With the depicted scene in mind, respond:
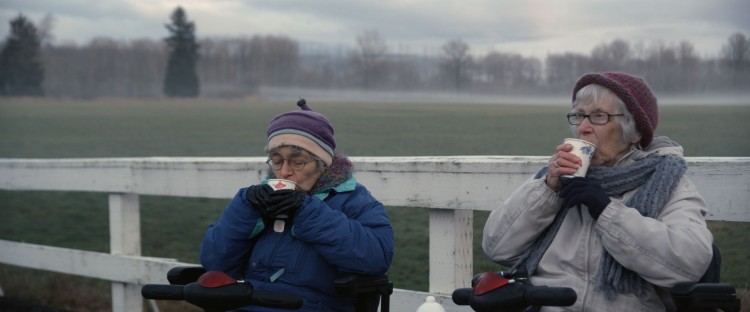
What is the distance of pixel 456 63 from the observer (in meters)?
10.3

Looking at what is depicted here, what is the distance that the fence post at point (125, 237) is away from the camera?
15.3ft

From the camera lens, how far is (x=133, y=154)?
1608 cm

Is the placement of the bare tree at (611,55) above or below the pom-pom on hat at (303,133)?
above

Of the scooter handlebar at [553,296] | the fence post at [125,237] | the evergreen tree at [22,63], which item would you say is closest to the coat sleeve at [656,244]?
the scooter handlebar at [553,296]

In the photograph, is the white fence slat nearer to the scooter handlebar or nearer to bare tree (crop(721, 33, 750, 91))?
the scooter handlebar

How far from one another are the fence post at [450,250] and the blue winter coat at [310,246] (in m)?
0.47

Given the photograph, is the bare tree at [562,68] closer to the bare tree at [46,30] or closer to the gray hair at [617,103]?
the gray hair at [617,103]

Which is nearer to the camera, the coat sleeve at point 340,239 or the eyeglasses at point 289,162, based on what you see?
the coat sleeve at point 340,239

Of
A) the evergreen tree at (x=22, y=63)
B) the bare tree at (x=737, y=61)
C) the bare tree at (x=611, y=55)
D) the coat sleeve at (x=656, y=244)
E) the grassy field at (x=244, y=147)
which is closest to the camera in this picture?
the coat sleeve at (x=656, y=244)

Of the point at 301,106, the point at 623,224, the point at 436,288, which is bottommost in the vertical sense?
the point at 436,288

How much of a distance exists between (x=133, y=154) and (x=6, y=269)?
31.8ft

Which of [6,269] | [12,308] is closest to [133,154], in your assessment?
[6,269]

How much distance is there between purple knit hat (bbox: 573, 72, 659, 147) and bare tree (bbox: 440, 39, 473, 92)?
7.67m

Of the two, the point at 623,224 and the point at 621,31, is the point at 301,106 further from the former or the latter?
the point at 621,31
